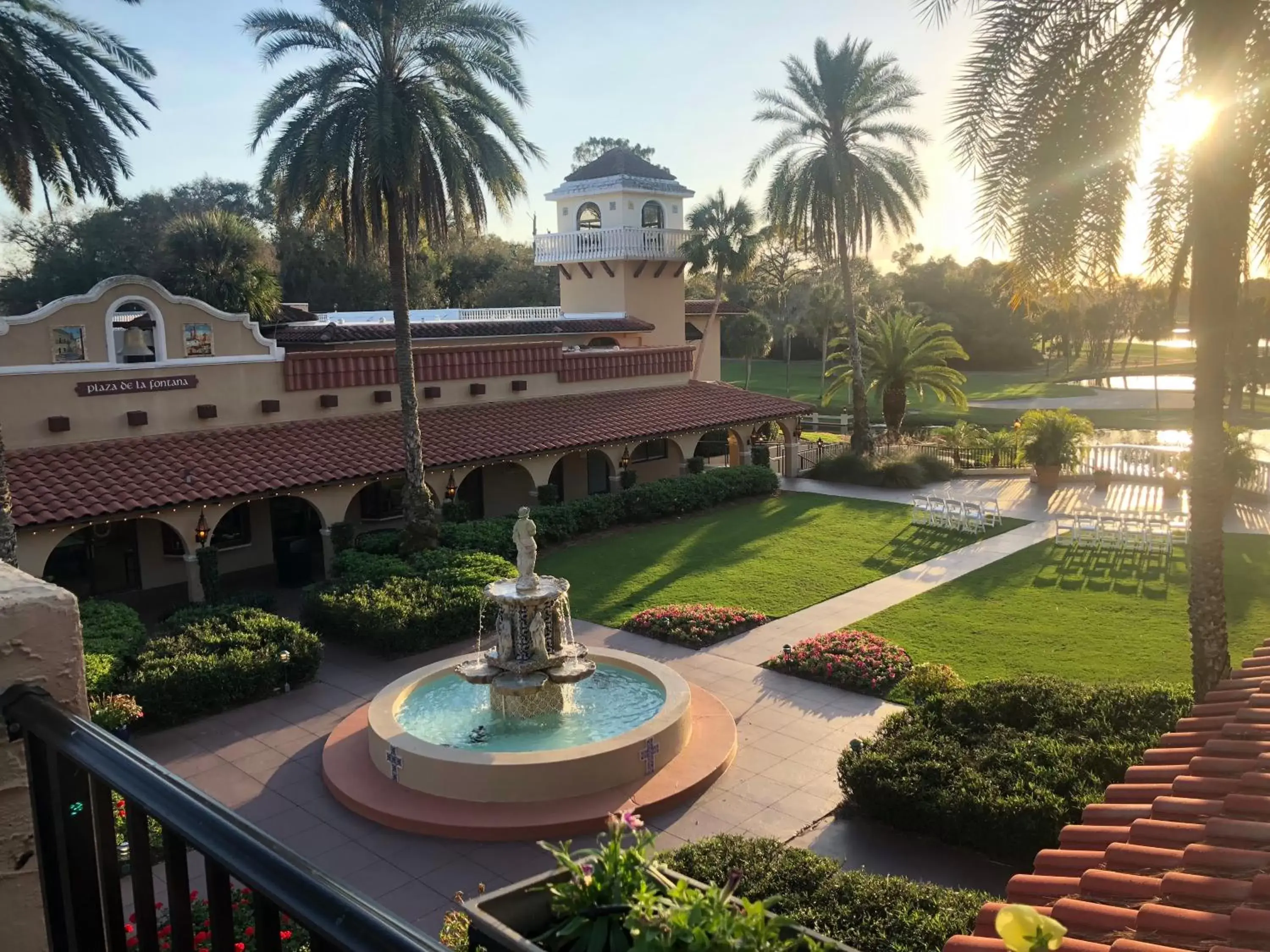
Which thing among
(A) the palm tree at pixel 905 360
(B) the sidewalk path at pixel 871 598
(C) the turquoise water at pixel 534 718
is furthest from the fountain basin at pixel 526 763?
(A) the palm tree at pixel 905 360

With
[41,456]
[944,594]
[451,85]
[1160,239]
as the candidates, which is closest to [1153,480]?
[944,594]

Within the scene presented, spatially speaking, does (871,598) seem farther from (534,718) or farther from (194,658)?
(194,658)

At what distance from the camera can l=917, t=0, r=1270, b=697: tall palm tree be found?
1000 cm

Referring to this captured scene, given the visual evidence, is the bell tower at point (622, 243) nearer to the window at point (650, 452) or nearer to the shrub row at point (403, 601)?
the window at point (650, 452)

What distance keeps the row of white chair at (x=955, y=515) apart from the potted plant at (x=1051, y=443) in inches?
217

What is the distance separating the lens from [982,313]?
264ft

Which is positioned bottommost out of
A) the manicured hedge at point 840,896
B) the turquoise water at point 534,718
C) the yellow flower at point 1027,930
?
the turquoise water at point 534,718

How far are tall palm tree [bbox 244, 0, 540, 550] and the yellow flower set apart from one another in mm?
19896

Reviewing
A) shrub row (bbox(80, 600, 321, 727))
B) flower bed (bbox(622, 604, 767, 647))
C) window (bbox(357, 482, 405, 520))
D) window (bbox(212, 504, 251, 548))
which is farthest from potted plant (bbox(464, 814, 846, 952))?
window (bbox(357, 482, 405, 520))

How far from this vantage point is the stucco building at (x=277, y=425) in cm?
1912

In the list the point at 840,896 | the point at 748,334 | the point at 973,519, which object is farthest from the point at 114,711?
the point at 748,334

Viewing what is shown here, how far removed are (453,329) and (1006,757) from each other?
2447cm

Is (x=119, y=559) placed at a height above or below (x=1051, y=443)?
below

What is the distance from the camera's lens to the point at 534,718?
1359 cm
